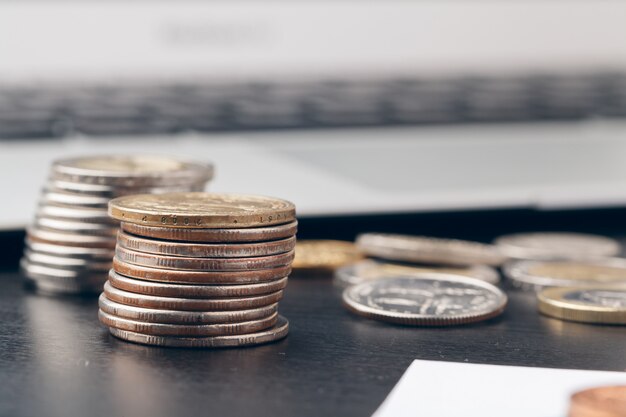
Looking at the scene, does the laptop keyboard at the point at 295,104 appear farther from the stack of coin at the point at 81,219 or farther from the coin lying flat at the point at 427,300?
the coin lying flat at the point at 427,300

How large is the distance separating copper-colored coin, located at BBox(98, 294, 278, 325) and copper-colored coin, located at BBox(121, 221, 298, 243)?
0.08m

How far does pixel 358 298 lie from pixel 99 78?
3250 millimetres

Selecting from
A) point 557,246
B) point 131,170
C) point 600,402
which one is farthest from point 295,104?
point 600,402

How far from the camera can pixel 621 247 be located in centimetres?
201

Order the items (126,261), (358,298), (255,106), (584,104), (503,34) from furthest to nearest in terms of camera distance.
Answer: (503,34) < (584,104) < (255,106) < (358,298) < (126,261)

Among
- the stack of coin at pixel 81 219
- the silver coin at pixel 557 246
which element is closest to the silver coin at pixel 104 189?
the stack of coin at pixel 81 219

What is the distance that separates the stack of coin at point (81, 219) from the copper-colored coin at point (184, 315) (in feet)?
0.72

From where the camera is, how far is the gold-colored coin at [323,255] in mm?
1714

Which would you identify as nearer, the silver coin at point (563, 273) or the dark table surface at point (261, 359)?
the dark table surface at point (261, 359)

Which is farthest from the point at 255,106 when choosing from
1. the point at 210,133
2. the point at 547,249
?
the point at 547,249

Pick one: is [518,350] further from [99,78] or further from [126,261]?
[99,78]

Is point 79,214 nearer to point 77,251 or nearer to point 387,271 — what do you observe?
point 77,251

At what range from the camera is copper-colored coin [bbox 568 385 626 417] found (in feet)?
3.32

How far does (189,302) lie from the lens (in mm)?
1231
